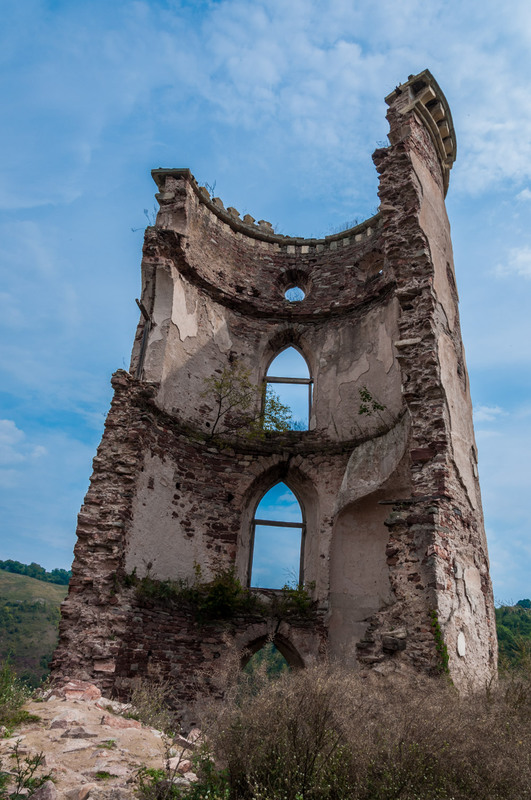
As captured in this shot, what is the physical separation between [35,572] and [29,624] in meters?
18.2

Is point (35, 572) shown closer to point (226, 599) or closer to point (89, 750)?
point (226, 599)

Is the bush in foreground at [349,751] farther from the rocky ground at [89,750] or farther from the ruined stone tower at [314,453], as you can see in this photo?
the ruined stone tower at [314,453]

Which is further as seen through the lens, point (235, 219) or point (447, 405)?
point (235, 219)


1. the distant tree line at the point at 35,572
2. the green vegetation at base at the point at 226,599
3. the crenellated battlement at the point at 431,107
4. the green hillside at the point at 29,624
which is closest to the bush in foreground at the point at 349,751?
the green vegetation at base at the point at 226,599

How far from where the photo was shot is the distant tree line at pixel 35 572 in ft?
164

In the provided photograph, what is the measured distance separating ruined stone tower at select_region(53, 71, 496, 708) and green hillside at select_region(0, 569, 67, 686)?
1836 centimetres

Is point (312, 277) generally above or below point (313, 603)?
above

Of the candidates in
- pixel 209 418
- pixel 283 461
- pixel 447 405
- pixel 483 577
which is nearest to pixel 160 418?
pixel 209 418

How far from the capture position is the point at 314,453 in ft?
40.3

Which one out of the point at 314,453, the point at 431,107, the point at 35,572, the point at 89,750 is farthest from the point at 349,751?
the point at 35,572

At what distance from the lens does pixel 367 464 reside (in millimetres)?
11391

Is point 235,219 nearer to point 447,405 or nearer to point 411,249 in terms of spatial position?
point 411,249

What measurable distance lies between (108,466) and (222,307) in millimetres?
5340

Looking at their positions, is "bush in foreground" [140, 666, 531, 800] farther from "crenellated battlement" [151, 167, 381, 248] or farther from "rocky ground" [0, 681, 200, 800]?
"crenellated battlement" [151, 167, 381, 248]
